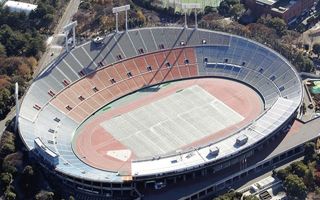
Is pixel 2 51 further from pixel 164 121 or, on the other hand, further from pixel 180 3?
pixel 180 3

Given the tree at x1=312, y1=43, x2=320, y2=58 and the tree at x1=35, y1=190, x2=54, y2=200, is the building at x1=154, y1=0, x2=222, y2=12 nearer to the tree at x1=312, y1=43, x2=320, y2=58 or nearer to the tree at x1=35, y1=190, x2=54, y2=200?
the tree at x1=312, y1=43, x2=320, y2=58

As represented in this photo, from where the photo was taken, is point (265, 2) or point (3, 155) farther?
point (265, 2)

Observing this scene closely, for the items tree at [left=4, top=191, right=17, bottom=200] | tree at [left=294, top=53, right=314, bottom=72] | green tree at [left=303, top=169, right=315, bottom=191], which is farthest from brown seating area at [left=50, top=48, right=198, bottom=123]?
green tree at [left=303, top=169, right=315, bottom=191]

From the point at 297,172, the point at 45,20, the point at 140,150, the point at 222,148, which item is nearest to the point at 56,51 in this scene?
the point at 45,20

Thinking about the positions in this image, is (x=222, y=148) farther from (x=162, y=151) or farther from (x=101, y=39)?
(x=101, y=39)

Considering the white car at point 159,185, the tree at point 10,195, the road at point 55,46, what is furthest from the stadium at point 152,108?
the road at point 55,46

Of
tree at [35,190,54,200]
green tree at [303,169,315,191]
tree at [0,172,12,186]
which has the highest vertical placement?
tree at [0,172,12,186]

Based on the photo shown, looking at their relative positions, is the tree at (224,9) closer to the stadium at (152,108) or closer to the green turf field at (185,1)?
the green turf field at (185,1)
